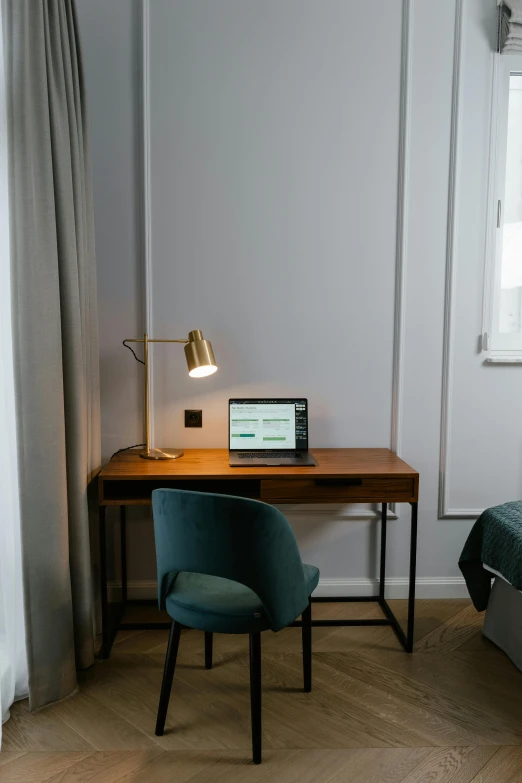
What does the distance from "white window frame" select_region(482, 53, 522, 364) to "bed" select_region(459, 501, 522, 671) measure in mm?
673

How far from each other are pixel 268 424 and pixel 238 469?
327 mm

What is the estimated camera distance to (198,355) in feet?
7.61

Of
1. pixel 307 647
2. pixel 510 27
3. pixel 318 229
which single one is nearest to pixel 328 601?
pixel 307 647

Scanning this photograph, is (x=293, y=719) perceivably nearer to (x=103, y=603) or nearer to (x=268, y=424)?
(x=103, y=603)

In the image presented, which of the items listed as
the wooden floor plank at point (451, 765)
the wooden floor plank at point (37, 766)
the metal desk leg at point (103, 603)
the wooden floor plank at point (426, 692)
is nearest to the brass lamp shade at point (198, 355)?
the metal desk leg at point (103, 603)

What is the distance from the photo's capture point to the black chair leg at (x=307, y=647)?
6.63 ft

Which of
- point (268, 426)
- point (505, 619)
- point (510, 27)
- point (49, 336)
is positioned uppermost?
point (510, 27)

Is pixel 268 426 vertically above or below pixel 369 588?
above

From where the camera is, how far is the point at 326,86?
2.53 m

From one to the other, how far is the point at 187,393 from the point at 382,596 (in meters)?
1.20

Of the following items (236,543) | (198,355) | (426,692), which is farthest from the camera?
(198,355)

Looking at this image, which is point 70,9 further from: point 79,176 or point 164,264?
point 164,264

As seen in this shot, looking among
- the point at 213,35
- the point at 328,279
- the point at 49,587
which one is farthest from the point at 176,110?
the point at 49,587

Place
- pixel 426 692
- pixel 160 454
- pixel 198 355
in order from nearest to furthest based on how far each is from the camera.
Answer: pixel 426 692
pixel 198 355
pixel 160 454
